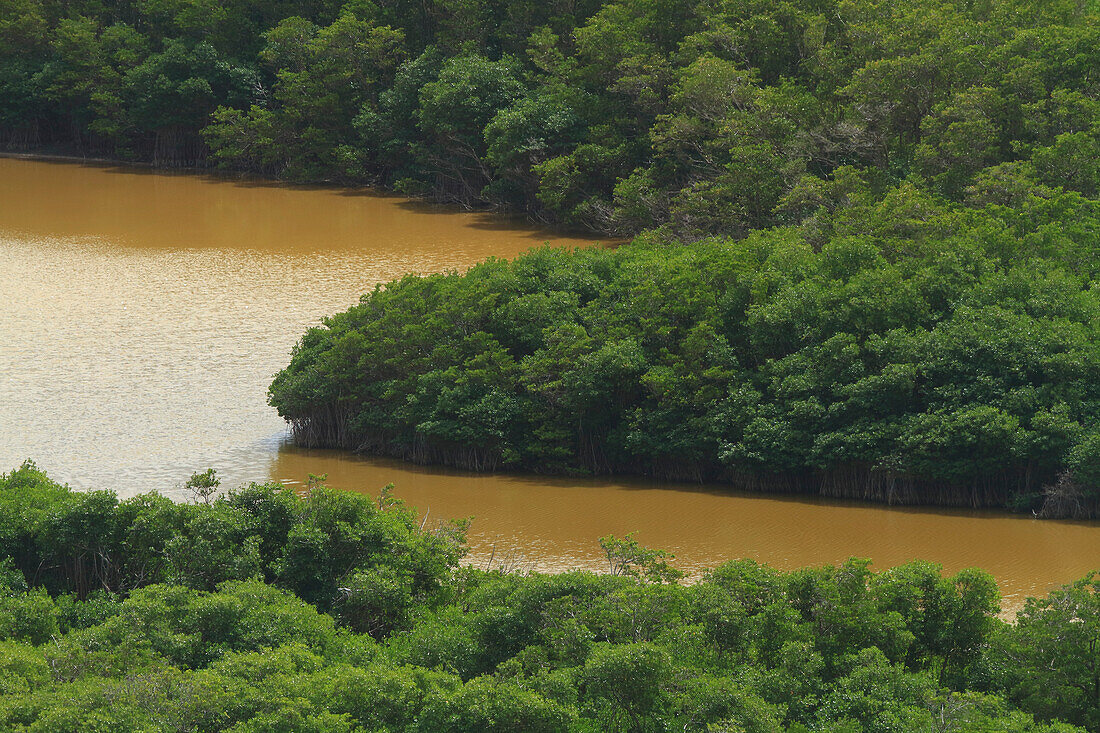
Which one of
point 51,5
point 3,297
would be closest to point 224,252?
point 3,297

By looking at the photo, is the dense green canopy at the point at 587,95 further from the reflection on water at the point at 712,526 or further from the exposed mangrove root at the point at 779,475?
the reflection on water at the point at 712,526

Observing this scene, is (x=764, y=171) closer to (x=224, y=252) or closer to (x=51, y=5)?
(x=224, y=252)

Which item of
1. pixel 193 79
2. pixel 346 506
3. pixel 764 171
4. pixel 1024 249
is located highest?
pixel 193 79

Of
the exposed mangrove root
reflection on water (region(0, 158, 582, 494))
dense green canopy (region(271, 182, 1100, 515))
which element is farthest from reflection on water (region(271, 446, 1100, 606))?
reflection on water (region(0, 158, 582, 494))

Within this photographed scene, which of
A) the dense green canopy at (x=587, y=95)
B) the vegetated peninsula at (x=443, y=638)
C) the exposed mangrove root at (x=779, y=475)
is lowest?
the vegetated peninsula at (x=443, y=638)

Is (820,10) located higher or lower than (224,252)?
higher

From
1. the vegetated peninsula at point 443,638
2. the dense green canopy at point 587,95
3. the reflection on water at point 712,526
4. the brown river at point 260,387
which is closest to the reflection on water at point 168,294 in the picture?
the brown river at point 260,387
